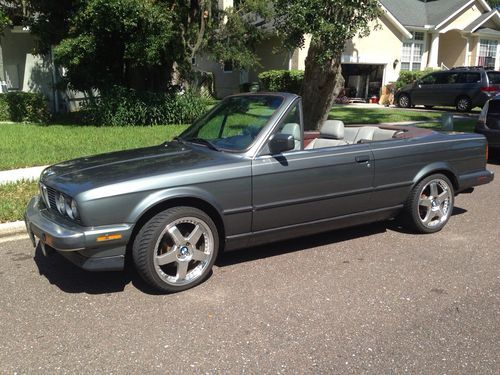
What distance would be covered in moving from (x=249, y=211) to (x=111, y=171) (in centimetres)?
120

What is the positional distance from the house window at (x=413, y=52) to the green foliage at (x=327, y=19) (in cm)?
1984

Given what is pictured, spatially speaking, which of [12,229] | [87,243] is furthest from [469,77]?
[87,243]

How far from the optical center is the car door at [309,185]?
14.6 ft

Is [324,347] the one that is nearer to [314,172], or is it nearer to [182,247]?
[182,247]

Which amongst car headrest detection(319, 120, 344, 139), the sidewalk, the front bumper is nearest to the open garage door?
the sidewalk

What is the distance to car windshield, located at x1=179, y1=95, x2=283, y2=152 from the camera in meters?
4.67

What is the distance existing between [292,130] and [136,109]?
10.3 metres

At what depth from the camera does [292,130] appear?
4770mm

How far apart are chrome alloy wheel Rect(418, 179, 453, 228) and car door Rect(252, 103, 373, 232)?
0.88 meters

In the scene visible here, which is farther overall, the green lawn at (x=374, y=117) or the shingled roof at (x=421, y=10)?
the shingled roof at (x=421, y=10)

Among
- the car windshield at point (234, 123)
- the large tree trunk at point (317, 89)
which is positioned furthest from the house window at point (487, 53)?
the car windshield at point (234, 123)

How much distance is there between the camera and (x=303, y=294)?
4148mm

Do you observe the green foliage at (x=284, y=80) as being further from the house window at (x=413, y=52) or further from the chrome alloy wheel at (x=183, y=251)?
the chrome alloy wheel at (x=183, y=251)

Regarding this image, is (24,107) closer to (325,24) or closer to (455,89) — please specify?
(325,24)
